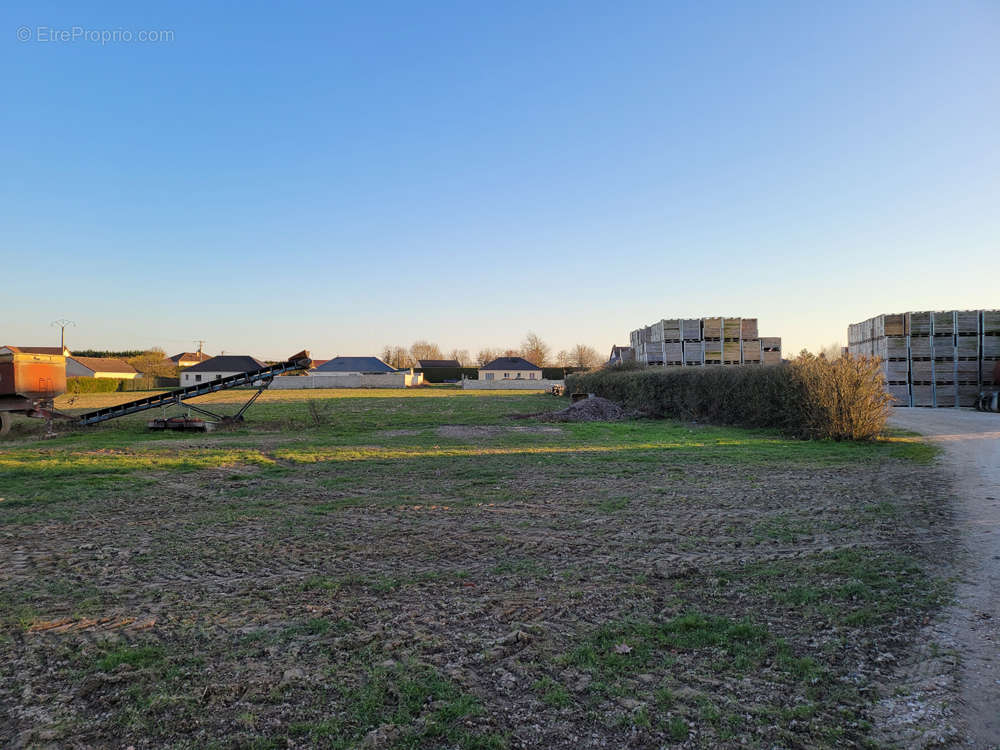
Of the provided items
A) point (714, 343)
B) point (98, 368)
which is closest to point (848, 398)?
point (714, 343)

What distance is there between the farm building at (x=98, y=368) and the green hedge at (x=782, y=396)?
75704mm

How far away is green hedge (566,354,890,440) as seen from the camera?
1241cm

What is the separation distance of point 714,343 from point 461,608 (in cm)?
2175

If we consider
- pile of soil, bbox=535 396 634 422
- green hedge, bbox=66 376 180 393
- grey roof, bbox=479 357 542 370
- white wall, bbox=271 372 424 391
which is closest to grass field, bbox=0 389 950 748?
pile of soil, bbox=535 396 634 422

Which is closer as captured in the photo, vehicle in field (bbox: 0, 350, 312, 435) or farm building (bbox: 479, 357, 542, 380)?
vehicle in field (bbox: 0, 350, 312, 435)

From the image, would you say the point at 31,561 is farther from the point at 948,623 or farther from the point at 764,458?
the point at 764,458

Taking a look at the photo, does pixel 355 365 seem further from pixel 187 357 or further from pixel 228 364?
pixel 187 357

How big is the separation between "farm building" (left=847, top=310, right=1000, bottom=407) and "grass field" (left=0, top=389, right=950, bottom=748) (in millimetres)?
16471

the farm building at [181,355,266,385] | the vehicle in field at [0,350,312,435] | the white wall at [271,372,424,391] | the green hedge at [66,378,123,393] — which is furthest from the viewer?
the farm building at [181,355,266,385]

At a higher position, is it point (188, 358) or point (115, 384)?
point (188, 358)

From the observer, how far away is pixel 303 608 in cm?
391

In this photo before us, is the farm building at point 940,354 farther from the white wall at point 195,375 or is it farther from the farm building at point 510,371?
the white wall at point 195,375

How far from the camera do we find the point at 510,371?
73.1 metres

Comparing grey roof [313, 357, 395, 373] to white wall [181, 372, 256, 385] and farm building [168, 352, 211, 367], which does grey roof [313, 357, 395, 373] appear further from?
farm building [168, 352, 211, 367]
